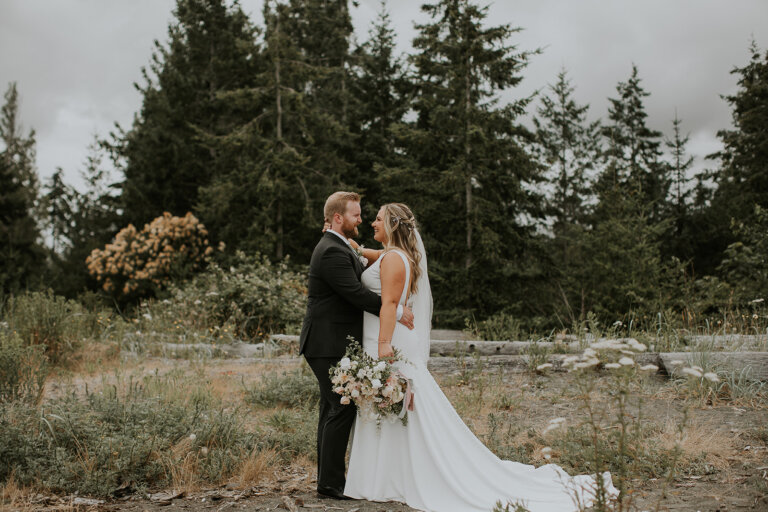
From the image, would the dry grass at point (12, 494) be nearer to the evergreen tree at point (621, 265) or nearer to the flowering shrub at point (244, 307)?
the flowering shrub at point (244, 307)

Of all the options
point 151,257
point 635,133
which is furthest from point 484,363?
point 635,133

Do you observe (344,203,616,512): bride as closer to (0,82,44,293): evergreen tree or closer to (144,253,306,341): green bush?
(144,253,306,341): green bush

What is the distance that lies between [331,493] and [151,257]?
50.4 feet

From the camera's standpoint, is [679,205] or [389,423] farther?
[679,205]

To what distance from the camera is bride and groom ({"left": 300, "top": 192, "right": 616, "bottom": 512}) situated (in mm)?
3994

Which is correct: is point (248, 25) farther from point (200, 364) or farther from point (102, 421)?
point (102, 421)

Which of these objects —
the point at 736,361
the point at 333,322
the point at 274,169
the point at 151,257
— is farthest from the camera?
the point at 274,169

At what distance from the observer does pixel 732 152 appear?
25672mm

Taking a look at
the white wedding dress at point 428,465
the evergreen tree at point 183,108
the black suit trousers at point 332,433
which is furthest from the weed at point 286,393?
the evergreen tree at point 183,108

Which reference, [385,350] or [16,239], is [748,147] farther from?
[16,239]

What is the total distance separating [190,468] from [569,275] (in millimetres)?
14110

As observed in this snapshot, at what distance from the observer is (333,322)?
4.15 metres

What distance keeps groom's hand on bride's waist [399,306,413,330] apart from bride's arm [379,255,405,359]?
6.1 inches

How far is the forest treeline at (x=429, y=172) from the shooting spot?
15648mm
